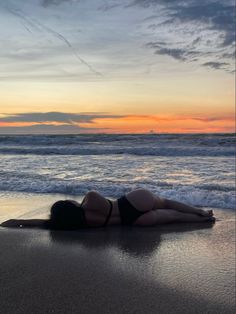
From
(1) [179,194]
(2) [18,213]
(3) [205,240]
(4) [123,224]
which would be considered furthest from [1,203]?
(3) [205,240]

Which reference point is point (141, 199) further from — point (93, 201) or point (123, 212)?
point (93, 201)

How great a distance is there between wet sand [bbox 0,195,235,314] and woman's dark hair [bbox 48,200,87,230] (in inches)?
3.7

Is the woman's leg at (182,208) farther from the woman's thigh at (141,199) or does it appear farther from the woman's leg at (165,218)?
the woman's thigh at (141,199)

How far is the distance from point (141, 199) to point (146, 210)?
17 centimetres

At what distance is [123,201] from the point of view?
5.18 meters

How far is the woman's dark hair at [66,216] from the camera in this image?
4887mm

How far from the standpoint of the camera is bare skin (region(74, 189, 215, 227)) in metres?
5.01

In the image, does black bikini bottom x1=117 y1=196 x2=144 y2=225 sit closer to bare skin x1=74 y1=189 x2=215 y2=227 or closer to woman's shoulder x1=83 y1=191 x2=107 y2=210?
bare skin x1=74 y1=189 x2=215 y2=227

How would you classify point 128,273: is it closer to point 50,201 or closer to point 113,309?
point 113,309

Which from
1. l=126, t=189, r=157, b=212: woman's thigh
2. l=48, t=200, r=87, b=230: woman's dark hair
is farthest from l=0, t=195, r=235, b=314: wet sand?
l=126, t=189, r=157, b=212: woman's thigh

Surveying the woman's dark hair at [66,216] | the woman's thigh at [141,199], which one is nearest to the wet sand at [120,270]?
the woman's dark hair at [66,216]

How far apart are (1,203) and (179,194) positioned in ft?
9.00

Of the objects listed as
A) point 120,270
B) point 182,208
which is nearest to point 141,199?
point 182,208

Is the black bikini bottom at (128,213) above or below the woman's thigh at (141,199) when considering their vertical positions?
below
